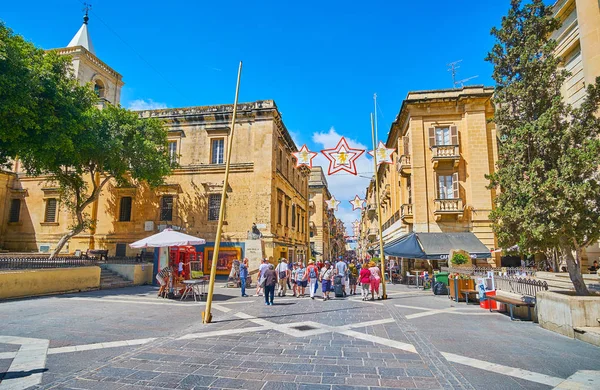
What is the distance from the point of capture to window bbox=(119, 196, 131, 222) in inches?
1010

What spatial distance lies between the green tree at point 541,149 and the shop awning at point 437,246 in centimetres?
998

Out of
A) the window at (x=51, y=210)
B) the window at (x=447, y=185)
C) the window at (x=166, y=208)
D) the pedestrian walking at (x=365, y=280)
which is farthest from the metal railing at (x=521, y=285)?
the window at (x=51, y=210)

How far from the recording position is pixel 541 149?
9406 millimetres

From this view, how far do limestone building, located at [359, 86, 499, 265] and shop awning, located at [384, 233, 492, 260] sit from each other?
0.69 m

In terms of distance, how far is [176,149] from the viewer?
2577 cm

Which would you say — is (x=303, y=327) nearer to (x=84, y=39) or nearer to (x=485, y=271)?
(x=485, y=271)

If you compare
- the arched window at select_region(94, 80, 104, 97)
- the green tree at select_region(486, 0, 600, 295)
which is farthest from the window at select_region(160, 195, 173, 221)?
the green tree at select_region(486, 0, 600, 295)

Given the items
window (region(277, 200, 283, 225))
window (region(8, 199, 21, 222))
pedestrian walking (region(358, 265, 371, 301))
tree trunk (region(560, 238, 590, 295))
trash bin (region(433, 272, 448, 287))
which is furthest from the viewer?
window (region(8, 199, 21, 222))

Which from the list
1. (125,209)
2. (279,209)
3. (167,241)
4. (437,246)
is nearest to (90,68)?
(125,209)

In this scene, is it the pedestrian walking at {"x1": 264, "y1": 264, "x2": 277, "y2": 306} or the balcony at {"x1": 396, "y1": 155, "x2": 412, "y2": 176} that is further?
the balcony at {"x1": 396, "y1": 155, "x2": 412, "y2": 176}

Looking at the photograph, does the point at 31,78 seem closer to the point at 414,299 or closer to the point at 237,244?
the point at 237,244

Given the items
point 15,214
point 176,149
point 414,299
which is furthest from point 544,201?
point 15,214

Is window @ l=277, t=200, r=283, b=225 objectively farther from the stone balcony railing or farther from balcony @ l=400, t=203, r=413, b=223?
the stone balcony railing

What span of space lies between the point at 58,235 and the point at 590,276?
31.8 metres
